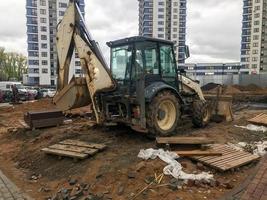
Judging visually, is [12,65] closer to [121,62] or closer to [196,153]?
[121,62]

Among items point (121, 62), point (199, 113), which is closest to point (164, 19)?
point (199, 113)

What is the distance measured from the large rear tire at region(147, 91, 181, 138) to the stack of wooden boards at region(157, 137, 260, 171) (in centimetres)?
85

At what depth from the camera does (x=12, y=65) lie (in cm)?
9150

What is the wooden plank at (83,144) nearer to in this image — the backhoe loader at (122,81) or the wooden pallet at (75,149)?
the wooden pallet at (75,149)

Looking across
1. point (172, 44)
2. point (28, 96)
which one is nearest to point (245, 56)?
point (28, 96)

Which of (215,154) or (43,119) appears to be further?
(43,119)

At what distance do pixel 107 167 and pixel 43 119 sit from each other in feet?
17.3

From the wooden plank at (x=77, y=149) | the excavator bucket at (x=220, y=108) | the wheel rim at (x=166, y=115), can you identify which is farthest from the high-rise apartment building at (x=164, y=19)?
the wooden plank at (x=77, y=149)

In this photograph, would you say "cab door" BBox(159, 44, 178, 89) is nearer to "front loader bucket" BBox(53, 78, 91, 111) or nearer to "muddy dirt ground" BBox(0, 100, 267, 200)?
"muddy dirt ground" BBox(0, 100, 267, 200)

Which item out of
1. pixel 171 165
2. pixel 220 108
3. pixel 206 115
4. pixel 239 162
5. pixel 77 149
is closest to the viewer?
pixel 171 165

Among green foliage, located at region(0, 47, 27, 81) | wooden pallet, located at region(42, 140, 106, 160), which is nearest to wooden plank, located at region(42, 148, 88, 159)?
wooden pallet, located at region(42, 140, 106, 160)

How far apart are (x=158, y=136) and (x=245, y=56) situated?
89.0 metres

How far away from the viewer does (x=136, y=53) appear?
28.2ft

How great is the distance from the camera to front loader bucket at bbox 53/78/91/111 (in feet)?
28.3
